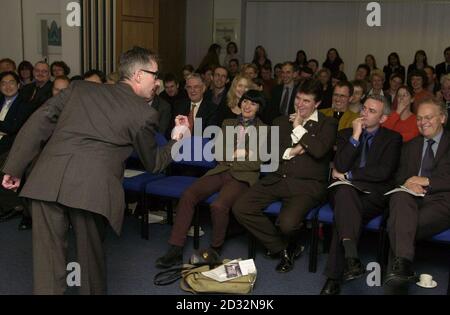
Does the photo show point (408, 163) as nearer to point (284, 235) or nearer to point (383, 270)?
point (383, 270)

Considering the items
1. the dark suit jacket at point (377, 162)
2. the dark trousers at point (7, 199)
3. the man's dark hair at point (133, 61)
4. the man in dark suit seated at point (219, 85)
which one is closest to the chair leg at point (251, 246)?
the dark suit jacket at point (377, 162)

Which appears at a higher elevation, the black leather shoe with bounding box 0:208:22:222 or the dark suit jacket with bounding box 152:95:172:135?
the dark suit jacket with bounding box 152:95:172:135

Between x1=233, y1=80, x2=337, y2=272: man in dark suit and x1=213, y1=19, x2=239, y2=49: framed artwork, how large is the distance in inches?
274

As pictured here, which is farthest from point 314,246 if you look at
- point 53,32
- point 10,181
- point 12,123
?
point 53,32

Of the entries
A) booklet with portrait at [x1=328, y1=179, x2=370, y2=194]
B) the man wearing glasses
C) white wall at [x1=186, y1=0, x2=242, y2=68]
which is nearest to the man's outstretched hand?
booklet with portrait at [x1=328, y1=179, x2=370, y2=194]

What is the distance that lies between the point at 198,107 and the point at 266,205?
59.6 inches

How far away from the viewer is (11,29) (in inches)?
336

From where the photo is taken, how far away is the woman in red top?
14.8 ft

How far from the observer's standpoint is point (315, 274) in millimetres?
3750

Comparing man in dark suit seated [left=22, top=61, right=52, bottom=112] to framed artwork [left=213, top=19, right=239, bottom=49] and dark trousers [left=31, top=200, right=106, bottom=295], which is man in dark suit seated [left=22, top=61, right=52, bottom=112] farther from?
framed artwork [left=213, top=19, right=239, bottom=49]

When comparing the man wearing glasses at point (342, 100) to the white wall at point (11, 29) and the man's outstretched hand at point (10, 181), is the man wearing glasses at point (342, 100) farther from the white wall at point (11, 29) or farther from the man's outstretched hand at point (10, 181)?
the white wall at point (11, 29)

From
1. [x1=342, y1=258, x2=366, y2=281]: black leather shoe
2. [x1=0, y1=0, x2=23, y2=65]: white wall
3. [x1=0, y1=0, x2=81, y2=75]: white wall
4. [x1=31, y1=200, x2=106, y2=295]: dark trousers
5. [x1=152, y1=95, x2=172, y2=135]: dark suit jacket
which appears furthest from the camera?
[x1=0, y1=0, x2=23, y2=65]: white wall
